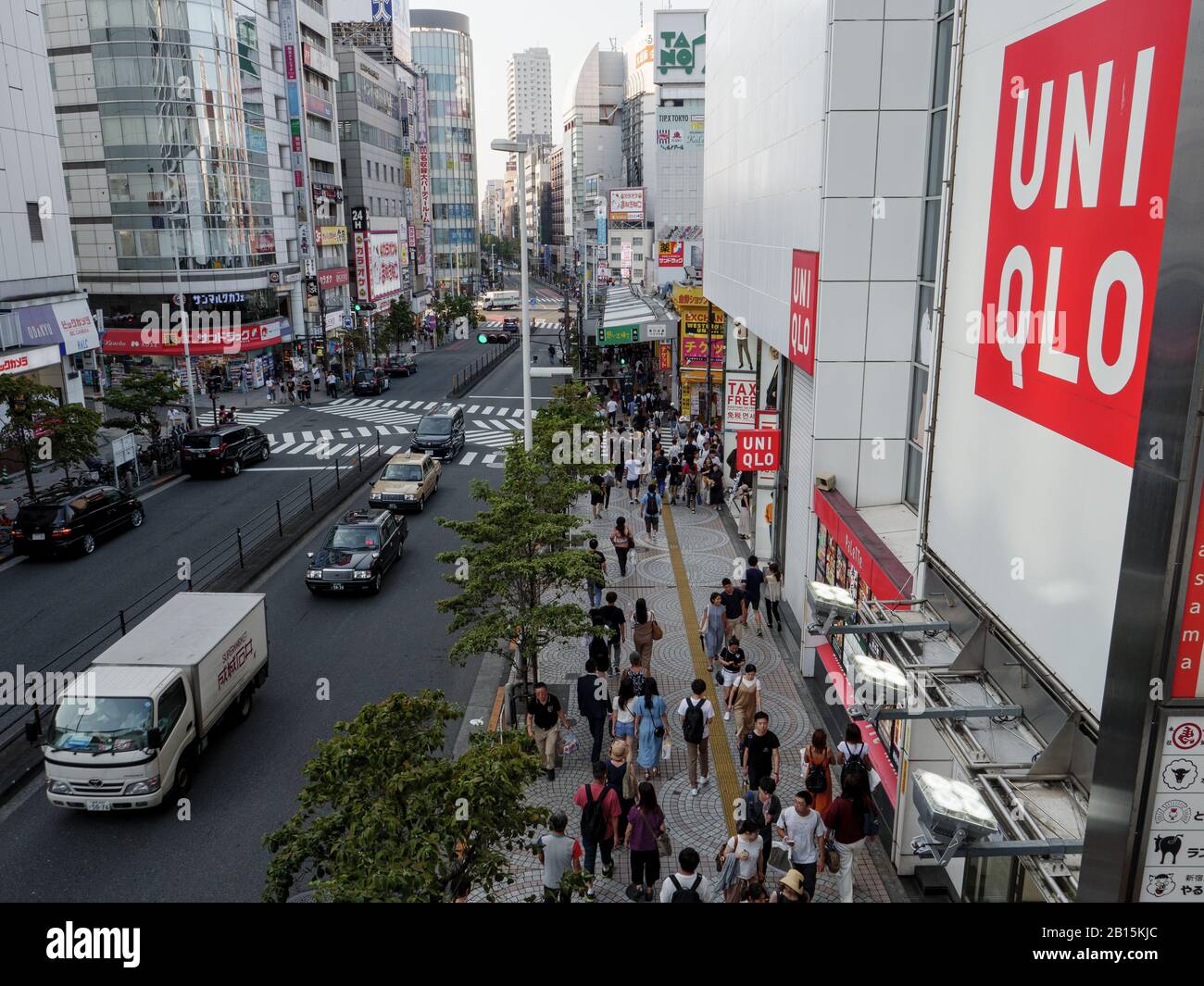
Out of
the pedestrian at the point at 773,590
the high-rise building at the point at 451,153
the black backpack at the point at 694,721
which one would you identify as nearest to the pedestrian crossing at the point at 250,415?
the pedestrian at the point at 773,590

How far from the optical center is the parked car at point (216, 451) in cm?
3247

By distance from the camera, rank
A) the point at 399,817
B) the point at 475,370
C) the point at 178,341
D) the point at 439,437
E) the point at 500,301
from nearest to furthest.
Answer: the point at 399,817 < the point at 439,437 < the point at 178,341 < the point at 475,370 < the point at 500,301

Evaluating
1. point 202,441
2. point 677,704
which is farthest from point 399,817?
point 202,441

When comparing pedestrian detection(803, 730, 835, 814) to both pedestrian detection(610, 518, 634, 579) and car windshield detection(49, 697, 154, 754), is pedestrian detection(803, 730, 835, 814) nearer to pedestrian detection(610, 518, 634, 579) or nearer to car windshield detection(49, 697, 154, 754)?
car windshield detection(49, 697, 154, 754)

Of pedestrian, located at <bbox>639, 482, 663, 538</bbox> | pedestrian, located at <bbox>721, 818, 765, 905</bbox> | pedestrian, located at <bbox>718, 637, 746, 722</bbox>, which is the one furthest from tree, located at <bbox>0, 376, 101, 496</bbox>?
pedestrian, located at <bbox>721, 818, 765, 905</bbox>

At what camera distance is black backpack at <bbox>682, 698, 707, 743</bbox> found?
39.2 ft

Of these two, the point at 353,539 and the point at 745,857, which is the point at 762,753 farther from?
the point at 353,539

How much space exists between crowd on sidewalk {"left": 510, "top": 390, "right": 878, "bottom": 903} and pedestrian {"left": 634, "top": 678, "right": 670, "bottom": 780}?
17mm

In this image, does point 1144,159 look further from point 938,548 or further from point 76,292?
point 76,292

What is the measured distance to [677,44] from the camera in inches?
2908

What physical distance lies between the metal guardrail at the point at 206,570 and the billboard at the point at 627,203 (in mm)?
55122

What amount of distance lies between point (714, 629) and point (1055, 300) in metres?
10.1

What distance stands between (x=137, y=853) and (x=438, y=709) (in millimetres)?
5698

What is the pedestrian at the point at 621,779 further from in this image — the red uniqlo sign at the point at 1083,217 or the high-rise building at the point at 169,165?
the high-rise building at the point at 169,165
